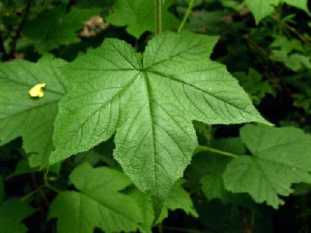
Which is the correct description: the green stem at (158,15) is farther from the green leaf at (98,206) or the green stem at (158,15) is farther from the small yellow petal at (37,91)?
the green leaf at (98,206)

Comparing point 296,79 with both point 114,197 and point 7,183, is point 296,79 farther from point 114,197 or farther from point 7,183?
point 7,183

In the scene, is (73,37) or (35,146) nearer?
(35,146)

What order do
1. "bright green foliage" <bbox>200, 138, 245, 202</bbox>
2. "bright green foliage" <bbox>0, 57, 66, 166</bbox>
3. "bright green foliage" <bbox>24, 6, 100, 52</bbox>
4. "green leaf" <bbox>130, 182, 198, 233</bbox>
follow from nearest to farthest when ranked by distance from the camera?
"bright green foliage" <bbox>0, 57, 66, 166</bbox>, "green leaf" <bbox>130, 182, 198, 233</bbox>, "bright green foliage" <bbox>200, 138, 245, 202</bbox>, "bright green foliage" <bbox>24, 6, 100, 52</bbox>

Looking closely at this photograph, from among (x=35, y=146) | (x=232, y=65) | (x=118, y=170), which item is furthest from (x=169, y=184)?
(x=232, y=65)

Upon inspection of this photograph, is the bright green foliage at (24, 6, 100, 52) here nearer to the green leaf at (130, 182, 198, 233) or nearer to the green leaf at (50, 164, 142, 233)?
the green leaf at (50, 164, 142, 233)

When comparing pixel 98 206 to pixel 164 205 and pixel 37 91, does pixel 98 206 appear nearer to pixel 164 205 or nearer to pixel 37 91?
pixel 164 205

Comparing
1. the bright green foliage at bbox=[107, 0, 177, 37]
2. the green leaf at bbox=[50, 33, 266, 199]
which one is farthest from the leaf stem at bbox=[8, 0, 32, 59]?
the green leaf at bbox=[50, 33, 266, 199]

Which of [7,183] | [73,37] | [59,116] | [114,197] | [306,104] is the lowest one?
[7,183]

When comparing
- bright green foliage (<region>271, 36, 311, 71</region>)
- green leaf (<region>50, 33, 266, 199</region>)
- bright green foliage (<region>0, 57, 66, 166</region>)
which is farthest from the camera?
bright green foliage (<region>271, 36, 311, 71</region>)
